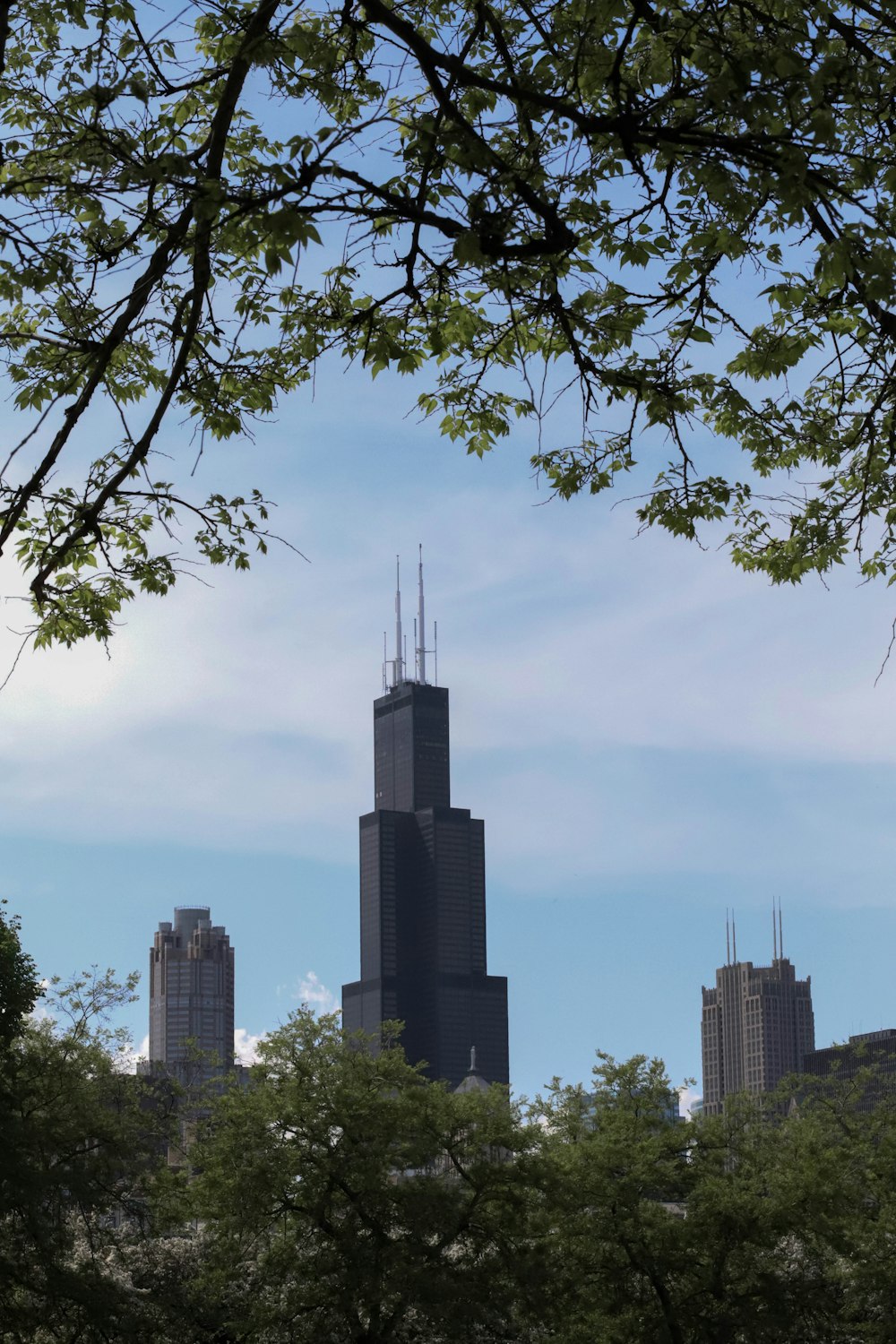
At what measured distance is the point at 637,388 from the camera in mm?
10000

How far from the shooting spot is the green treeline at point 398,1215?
90.9ft

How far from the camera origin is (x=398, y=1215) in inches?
1124

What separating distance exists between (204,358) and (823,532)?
16.6ft

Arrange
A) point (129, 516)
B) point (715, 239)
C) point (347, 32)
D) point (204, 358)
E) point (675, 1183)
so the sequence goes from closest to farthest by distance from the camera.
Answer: point (715, 239), point (347, 32), point (204, 358), point (129, 516), point (675, 1183)

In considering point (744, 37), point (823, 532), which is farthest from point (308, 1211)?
point (744, 37)

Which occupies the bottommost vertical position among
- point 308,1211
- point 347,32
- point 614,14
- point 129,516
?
point 308,1211

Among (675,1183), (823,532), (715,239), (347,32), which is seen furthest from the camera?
(675,1183)

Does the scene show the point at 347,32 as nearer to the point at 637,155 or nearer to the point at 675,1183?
the point at 637,155

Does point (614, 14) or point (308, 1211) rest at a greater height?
point (614, 14)

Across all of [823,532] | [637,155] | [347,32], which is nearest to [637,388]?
[637,155]

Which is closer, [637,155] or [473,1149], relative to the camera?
[637,155]

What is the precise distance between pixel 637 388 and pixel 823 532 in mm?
3516

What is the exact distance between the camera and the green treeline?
27703 mm

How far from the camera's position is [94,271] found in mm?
9406
